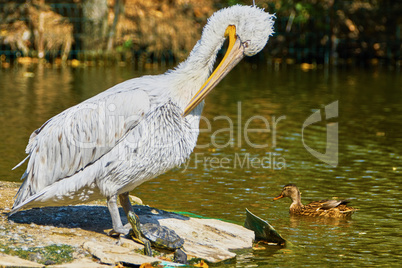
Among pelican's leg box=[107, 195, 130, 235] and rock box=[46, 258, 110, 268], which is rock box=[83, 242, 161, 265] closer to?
rock box=[46, 258, 110, 268]

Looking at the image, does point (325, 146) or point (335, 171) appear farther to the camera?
point (325, 146)

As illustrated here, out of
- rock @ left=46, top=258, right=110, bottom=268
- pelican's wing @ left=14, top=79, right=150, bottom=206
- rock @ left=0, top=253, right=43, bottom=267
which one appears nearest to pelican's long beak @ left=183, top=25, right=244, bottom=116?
pelican's wing @ left=14, top=79, right=150, bottom=206

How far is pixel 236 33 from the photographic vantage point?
5098mm

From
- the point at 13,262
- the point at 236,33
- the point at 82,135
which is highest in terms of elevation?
the point at 236,33

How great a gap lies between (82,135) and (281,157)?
4.42m

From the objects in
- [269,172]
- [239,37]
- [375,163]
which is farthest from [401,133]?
[239,37]

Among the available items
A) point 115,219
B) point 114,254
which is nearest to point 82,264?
point 114,254

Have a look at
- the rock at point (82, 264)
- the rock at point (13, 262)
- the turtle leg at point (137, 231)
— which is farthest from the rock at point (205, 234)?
the rock at point (13, 262)

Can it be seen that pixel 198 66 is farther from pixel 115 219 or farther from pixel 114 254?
pixel 114 254

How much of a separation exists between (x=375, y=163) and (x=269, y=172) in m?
1.44

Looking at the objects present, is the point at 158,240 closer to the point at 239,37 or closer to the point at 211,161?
the point at 239,37

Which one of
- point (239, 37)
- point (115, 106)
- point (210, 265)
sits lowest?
point (210, 265)

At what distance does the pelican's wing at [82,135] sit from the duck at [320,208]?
2323 mm

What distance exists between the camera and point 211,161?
28.8ft
